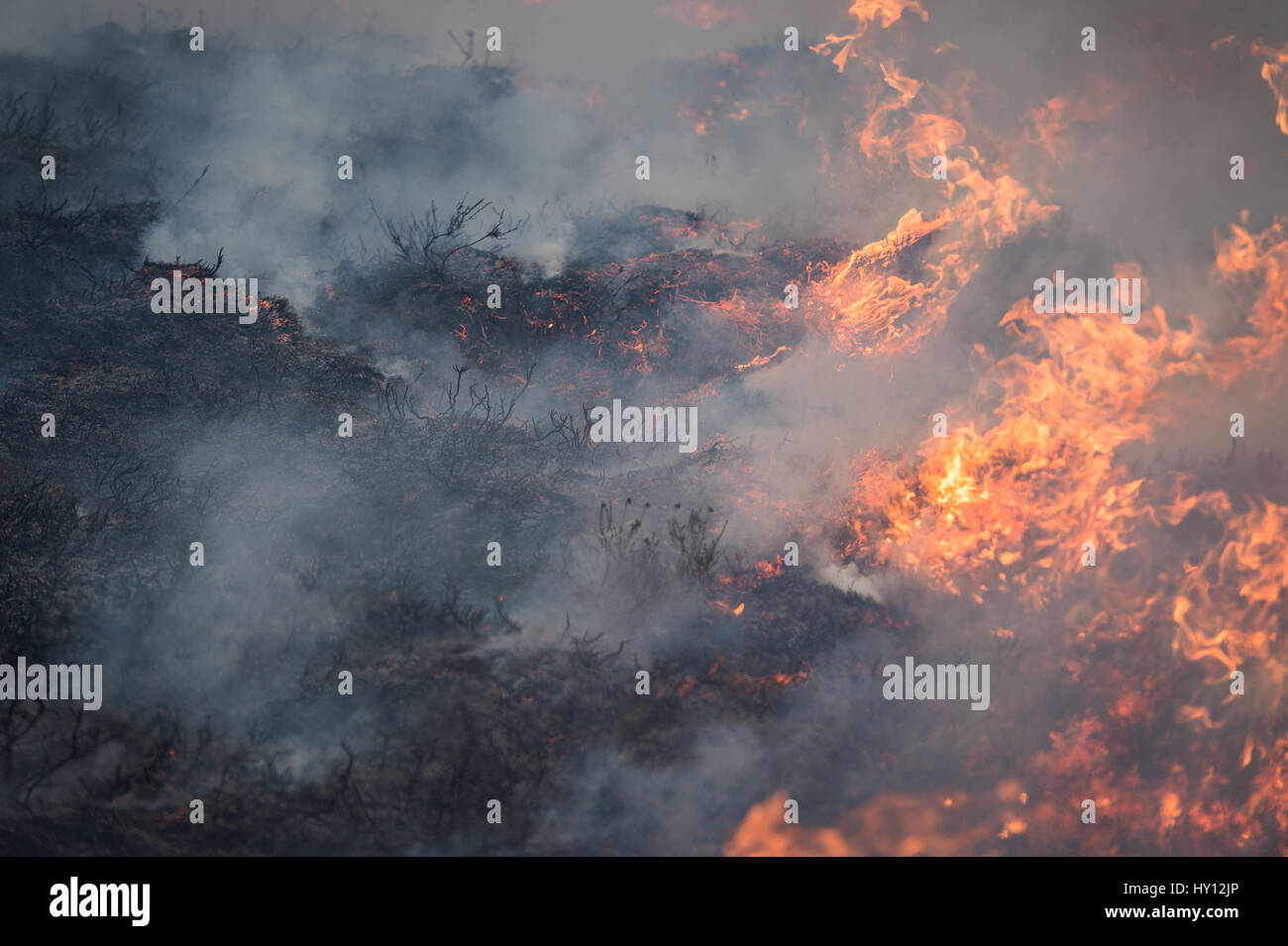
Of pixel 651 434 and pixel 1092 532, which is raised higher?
pixel 651 434

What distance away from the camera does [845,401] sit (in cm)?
1332

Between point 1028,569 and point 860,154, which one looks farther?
point 860,154

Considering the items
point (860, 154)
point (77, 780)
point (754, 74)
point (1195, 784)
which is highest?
point (754, 74)

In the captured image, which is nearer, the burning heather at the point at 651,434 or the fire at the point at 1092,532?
the burning heather at the point at 651,434

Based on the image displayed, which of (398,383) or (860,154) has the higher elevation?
(860,154)

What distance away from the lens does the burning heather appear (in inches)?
428

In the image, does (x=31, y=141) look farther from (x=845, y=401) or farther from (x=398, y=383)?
(x=845, y=401)

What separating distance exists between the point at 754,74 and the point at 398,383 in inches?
282

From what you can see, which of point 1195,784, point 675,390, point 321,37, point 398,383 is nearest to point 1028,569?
point 1195,784

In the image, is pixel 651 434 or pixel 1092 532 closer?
pixel 1092 532

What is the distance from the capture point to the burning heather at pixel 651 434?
428 inches

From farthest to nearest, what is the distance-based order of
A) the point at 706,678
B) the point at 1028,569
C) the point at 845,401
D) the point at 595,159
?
1. the point at 595,159
2. the point at 845,401
3. the point at 1028,569
4. the point at 706,678

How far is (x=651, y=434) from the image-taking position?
1340 cm

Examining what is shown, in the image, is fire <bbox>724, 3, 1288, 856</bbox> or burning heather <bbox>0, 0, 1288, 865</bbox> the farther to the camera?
fire <bbox>724, 3, 1288, 856</bbox>
